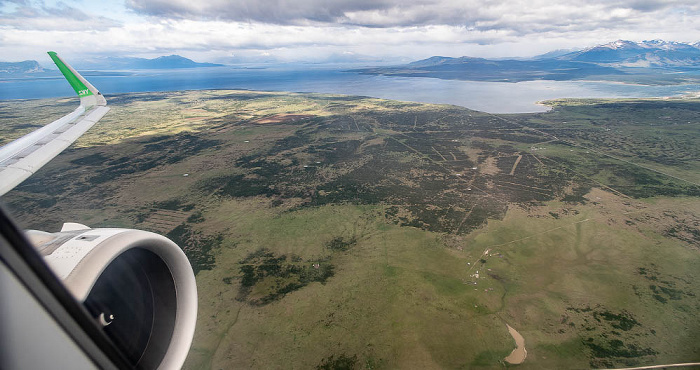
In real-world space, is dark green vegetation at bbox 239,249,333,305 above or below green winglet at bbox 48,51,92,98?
below

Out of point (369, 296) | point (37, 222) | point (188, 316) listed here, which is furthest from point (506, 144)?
point (37, 222)

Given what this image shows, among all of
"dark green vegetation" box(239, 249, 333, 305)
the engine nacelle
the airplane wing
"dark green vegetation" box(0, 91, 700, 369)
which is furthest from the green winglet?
the engine nacelle

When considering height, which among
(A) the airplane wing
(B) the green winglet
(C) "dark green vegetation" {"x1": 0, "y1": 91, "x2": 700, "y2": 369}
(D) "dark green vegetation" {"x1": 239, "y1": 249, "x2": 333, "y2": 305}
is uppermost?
(B) the green winglet

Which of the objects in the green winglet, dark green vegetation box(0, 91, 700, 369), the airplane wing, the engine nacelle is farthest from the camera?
the green winglet

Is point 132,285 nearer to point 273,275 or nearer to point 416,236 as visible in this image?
point 273,275

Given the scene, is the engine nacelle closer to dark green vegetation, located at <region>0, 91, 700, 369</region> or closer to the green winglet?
dark green vegetation, located at <region>0, 91, 700, 369</region>

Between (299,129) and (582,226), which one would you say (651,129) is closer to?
(582,226)
